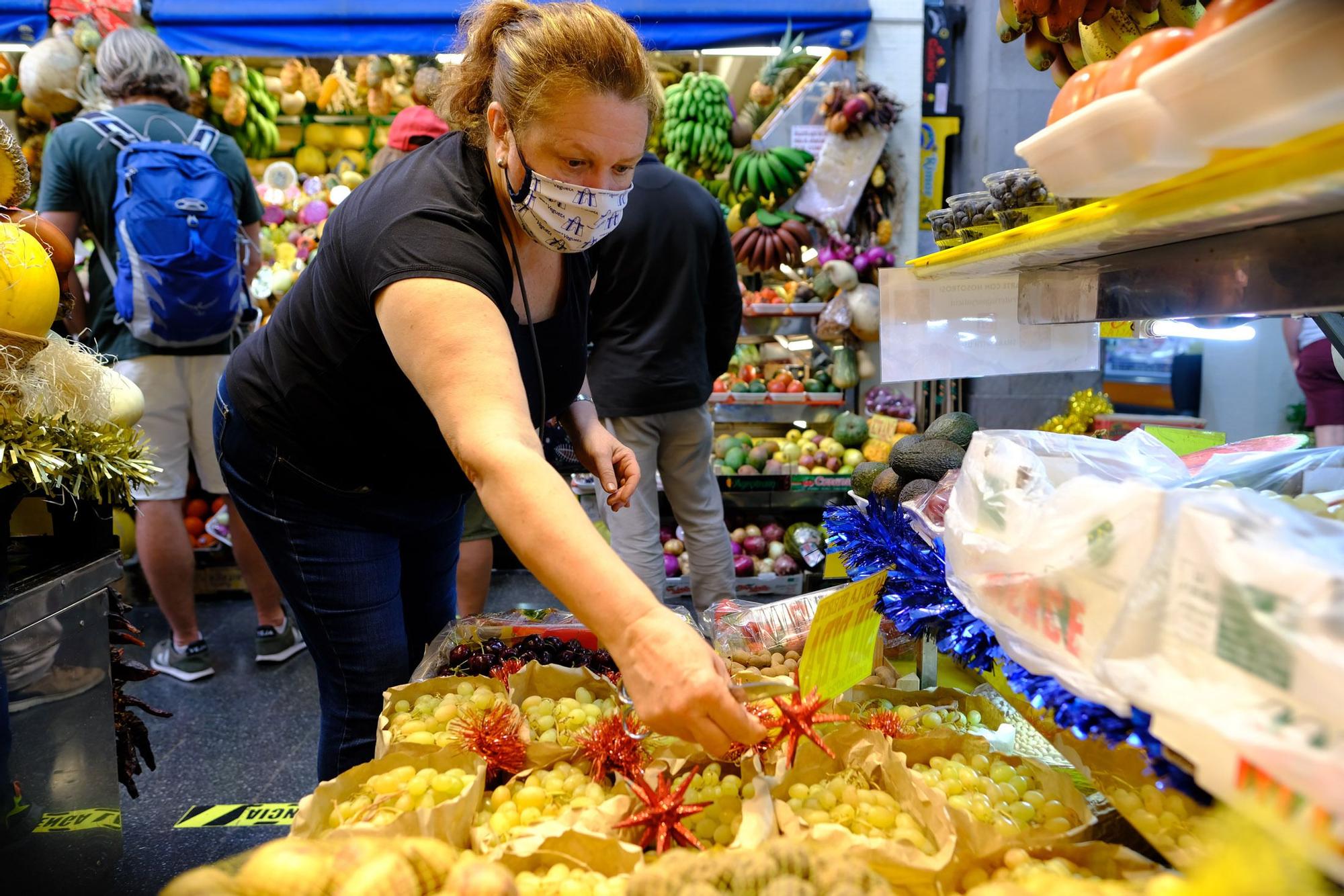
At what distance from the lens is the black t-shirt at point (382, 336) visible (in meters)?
1.15

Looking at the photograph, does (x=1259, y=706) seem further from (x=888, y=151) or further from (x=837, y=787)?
(x=888, y=151)

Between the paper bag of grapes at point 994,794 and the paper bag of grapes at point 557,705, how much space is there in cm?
48

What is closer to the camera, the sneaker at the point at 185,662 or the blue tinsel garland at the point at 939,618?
the blue tinsel garland at the point at 939,618

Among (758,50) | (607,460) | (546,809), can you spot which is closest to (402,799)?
(546,809)

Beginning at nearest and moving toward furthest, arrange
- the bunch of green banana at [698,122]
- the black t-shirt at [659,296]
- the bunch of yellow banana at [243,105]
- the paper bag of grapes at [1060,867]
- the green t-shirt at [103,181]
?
the paper bag of grapes at [1060,867]
the black t-shirt at [659,296]
the green t-shirt at [103,181]
the bunch of green banana at [698,122]
the bunch of yellow banana at [243,105]

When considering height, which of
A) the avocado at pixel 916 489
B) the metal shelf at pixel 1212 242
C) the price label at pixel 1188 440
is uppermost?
the metal shelf at pixel 1212 242

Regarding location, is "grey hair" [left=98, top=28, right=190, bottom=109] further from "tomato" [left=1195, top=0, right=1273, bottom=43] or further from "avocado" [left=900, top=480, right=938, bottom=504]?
"tomato" [left=1195, top=0, right=1273, bottom=43]

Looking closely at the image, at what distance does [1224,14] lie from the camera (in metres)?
0.64

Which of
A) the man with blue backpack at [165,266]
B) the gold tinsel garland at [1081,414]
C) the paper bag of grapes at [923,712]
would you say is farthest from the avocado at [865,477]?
the man with blue backpack at [165,266]

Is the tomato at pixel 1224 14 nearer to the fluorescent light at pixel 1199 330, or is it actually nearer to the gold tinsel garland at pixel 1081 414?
the fluorescent light at pixel 1199 330

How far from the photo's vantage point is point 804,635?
1753 mm

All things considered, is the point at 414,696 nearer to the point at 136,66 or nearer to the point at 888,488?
the point at 888,488

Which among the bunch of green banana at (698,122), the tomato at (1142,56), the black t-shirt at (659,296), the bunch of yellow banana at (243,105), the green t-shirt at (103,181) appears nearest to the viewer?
the tomato at (1142,56)

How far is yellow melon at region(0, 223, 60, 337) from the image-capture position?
1.45 metres
